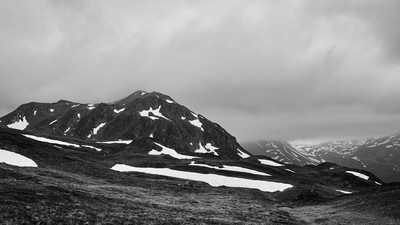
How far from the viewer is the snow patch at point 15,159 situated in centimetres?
6562

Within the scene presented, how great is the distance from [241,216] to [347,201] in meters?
27.8

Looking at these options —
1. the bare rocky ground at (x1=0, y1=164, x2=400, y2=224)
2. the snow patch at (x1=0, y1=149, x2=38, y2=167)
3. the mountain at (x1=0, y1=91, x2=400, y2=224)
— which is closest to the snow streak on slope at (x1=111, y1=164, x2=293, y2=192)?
the mountain at (x1=0, y1=91, x2=400, y2=224)

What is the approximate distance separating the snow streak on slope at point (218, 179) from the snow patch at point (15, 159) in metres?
39.5

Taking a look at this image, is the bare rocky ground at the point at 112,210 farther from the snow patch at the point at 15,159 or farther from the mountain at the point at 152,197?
the snow patch at the point at 15,159

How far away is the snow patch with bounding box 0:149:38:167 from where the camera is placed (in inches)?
2584

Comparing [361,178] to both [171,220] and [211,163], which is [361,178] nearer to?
[211,163]

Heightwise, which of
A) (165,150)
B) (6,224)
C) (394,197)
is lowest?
(6,224)

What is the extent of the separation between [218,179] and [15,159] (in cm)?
5403

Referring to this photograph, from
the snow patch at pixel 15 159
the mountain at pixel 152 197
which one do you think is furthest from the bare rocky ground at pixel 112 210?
the snow patch at pixel 15 159

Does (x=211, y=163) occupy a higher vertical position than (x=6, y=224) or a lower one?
higher

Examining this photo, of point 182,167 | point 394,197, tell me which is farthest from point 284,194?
point 182,167

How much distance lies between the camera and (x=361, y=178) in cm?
15112

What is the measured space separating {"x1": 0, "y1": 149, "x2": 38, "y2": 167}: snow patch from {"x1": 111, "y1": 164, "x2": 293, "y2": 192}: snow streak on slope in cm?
3951

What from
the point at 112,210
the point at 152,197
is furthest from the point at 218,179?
the point at 112,210
